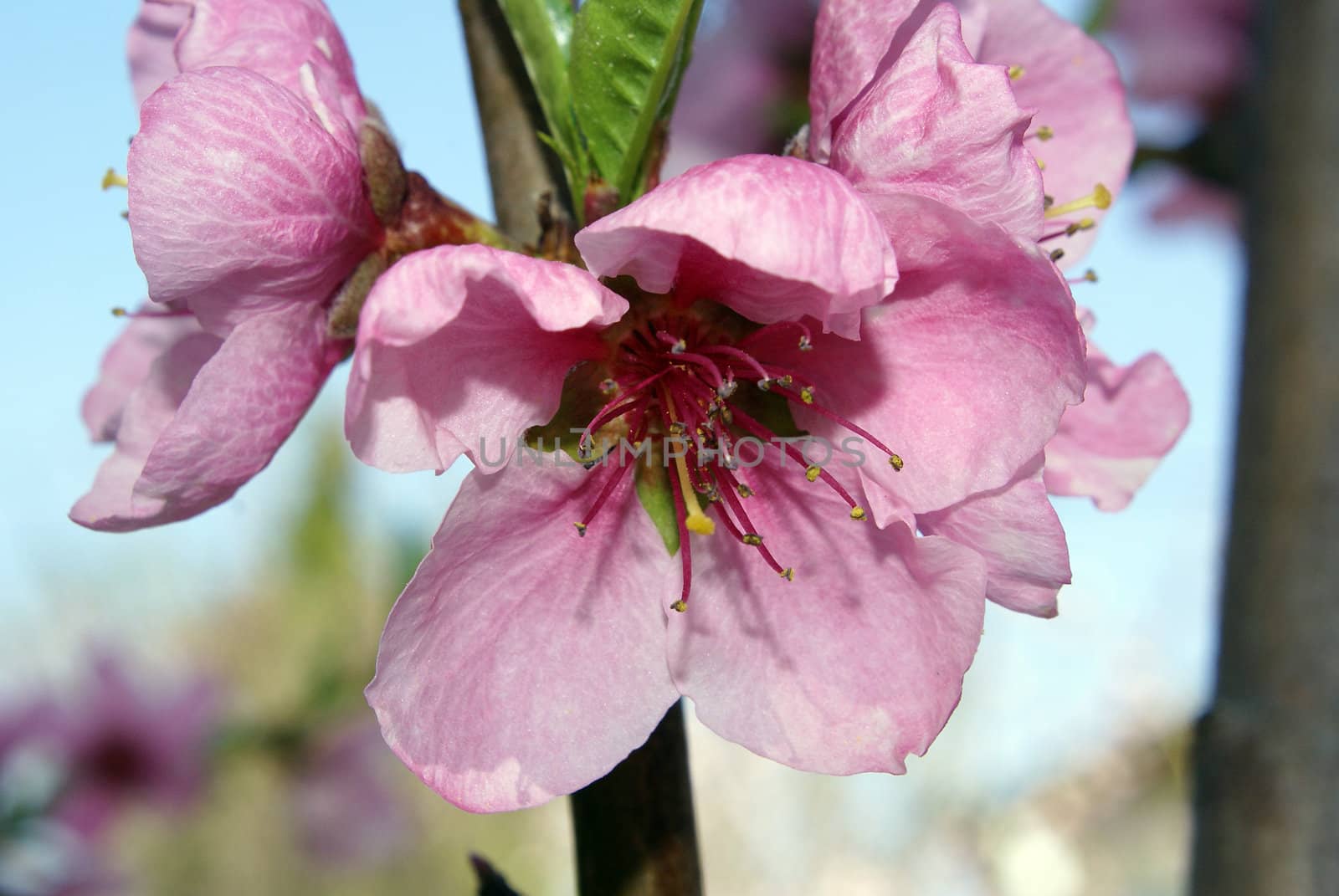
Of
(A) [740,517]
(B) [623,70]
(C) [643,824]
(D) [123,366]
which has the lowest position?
(C) [643,824]

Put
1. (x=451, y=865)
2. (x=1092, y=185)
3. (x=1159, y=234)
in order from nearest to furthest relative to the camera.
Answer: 1. (x=1092, y=185)
2. (x=1159, y=234)
3. (x=451, y=865)

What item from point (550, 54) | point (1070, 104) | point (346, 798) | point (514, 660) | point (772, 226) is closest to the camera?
point (772, 226)

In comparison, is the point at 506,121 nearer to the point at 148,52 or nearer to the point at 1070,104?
the point at 148,52

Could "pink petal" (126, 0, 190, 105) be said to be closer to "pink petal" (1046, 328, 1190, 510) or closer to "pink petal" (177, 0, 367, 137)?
"pink petal" (177, 0, 367, 137)

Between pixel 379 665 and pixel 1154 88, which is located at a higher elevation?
pixel 379 665

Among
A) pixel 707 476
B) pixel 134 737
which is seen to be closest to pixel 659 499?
pixel 707 476

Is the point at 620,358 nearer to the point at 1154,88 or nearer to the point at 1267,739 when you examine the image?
the point at 1267,739

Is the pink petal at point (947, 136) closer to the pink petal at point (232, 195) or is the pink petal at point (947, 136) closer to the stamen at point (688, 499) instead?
the stamen at point (688, 499)

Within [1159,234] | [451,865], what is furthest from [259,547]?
[1159,234]
